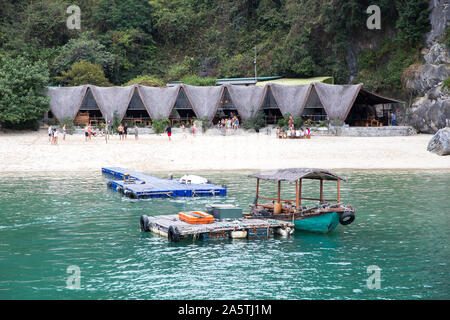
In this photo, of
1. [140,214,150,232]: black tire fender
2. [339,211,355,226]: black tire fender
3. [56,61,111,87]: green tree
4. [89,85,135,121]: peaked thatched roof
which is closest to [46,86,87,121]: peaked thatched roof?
[89,85,135,121]: peaked thatched roof

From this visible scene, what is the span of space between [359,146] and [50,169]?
18.7 meters

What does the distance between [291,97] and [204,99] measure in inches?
299

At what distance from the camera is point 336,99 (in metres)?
46.6

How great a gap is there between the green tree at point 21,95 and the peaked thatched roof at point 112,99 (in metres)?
4.41

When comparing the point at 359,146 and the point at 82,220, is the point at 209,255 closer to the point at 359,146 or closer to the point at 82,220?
the point at 82,220

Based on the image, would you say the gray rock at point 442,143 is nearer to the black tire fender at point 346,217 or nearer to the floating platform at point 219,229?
the black tire fender at point 346,217

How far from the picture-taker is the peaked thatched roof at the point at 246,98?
160ft

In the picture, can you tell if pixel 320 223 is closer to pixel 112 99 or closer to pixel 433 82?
pixel 433 82

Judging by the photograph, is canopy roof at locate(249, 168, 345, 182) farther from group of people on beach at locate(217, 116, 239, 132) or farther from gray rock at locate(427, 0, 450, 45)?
gray rock at locate(427, 0, 450, 45)

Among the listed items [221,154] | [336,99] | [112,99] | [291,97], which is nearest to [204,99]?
[291,97]

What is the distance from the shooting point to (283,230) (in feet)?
52.7

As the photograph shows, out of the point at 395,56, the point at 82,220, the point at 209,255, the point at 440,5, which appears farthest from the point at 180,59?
the point at 209,255

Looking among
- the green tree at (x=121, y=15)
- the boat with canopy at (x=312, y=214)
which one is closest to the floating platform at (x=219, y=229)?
the boat with canopy at (x=312, y=214)

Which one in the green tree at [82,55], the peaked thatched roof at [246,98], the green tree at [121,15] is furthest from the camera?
the green tree at [121,15]
